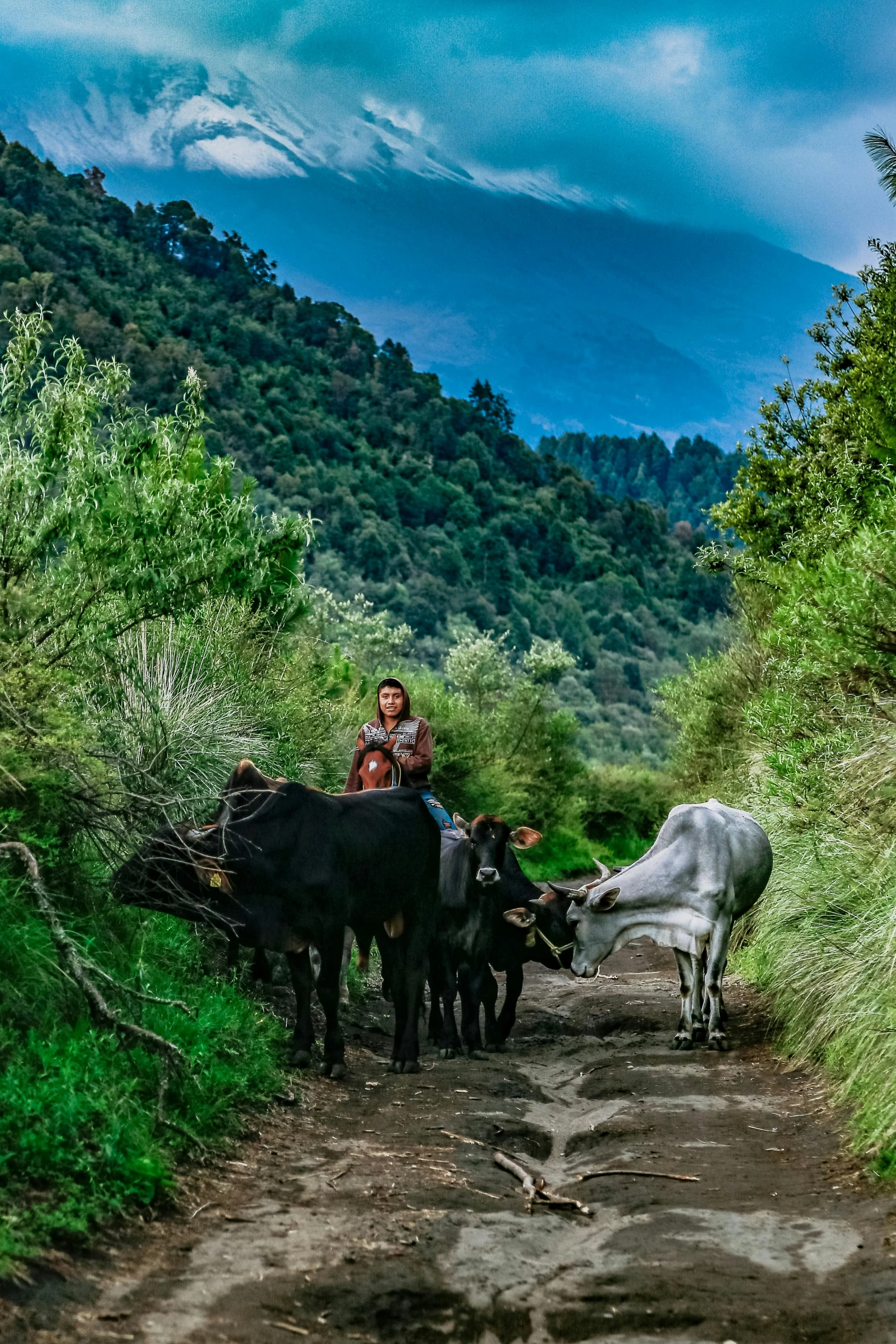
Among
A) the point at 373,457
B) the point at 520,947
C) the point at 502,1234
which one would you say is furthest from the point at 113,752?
the point at 373,457

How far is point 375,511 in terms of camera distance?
220 ft

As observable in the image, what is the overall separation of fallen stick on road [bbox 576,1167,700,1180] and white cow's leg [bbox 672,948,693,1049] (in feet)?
12.4

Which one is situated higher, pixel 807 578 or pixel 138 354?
pixel 138 354

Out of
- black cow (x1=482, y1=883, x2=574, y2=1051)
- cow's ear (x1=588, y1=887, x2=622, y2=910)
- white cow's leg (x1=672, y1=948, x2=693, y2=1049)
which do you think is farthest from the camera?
cow's ear (x1=588, y1=887, x2=622, y2=910)

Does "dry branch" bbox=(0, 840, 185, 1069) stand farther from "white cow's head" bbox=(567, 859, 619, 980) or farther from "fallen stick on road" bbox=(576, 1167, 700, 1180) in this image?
"white cow's head" bbox=(567, 859, 619, 980)

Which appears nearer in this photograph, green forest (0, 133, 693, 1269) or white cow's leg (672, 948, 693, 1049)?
green forest (0, 133, 693, 1269)

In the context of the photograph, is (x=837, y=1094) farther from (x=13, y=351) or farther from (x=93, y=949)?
(x=13, y=351)

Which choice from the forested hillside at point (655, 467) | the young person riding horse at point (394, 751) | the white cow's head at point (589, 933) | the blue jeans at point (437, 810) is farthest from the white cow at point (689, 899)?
the forested hillside at point (655, 467)

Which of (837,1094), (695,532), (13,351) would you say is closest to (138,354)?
(695,532)

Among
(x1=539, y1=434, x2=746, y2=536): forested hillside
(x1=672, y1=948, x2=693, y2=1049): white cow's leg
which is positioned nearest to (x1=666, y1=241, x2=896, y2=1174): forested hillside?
(x1=672, y1=948, x2=693, y2=1049): white cow's leg

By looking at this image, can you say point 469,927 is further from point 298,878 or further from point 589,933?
point 298,878

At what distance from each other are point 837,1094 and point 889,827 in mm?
2243

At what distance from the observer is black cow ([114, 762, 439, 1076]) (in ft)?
28.1

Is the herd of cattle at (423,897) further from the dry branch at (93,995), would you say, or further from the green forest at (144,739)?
the dry branch at (93,995)
